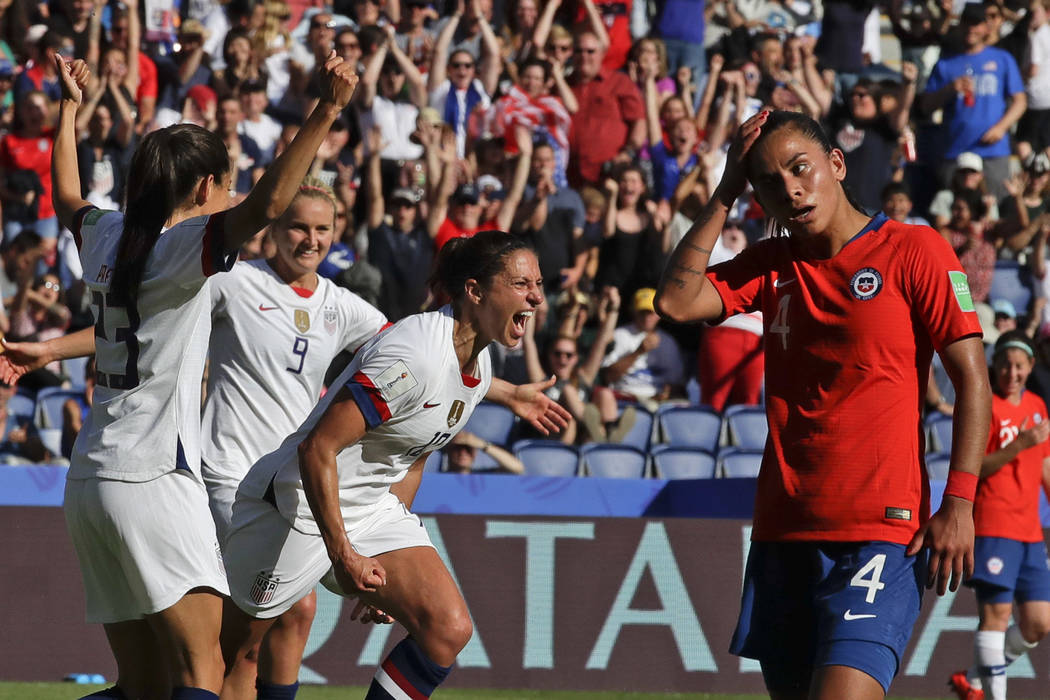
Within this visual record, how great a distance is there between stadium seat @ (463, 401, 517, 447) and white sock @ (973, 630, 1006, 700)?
4.10m

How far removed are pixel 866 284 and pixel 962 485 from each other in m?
0.65

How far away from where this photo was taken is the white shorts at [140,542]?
4.48 meters

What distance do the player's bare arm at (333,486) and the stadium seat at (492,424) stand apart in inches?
254

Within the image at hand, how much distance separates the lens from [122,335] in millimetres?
4551

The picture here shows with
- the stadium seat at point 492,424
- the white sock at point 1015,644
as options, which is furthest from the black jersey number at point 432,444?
the stadium seat at point 492,424

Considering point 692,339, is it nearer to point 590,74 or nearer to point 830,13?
point 590,74

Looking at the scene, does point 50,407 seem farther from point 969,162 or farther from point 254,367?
point 969,162

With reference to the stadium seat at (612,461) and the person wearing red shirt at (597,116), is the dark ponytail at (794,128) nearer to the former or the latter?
the stadium seat at (612,461)

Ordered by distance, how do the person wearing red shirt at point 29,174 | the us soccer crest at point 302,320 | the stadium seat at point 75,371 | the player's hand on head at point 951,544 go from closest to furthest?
the player's hand on head at point 951,544
the us soccer crest at point 302,320
the stadium seat at point 75,371
the person wearing red shirt at point 29,174

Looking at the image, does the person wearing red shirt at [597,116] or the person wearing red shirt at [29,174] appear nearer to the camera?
the person wearing red shirt at [29,174]

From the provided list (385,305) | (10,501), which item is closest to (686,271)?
(10,501)

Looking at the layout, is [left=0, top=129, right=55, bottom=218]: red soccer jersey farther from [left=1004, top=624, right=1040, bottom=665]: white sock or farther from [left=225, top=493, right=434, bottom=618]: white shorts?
[left=1004, top=624, right=1040, bottom=665]: white sock

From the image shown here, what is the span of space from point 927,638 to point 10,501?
5.91 meters

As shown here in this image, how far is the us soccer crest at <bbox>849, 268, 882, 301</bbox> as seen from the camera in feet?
14.2
